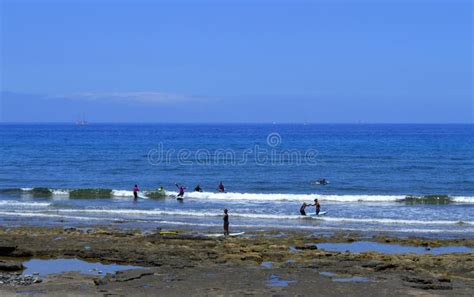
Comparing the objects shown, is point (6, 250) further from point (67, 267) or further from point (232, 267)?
point (232, 267)

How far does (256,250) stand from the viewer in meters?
23.1

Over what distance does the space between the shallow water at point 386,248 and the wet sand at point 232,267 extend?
50 cm

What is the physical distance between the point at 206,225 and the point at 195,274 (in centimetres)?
1325

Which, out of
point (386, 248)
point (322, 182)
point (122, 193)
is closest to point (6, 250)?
point (386, 248)

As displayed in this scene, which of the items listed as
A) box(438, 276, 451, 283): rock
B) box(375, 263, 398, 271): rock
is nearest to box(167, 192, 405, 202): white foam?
box(375, 263, 398, 271): rock

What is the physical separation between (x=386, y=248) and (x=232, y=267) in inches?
313

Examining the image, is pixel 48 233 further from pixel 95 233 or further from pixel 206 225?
pixel 206 225

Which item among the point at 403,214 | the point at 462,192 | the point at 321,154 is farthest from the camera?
the point at 321,154

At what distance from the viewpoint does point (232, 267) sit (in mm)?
20219

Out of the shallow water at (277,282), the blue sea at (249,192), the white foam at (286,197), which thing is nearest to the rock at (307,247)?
the shallow water at (277,282)

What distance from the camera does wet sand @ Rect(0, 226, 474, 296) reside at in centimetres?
1738

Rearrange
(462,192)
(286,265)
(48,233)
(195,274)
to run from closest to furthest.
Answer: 1. (195,274)
2. (286,265)
3. (48,233)
4. (462,192)

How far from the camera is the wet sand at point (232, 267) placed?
684 inches

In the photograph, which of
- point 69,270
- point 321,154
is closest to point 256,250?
point 69,270
